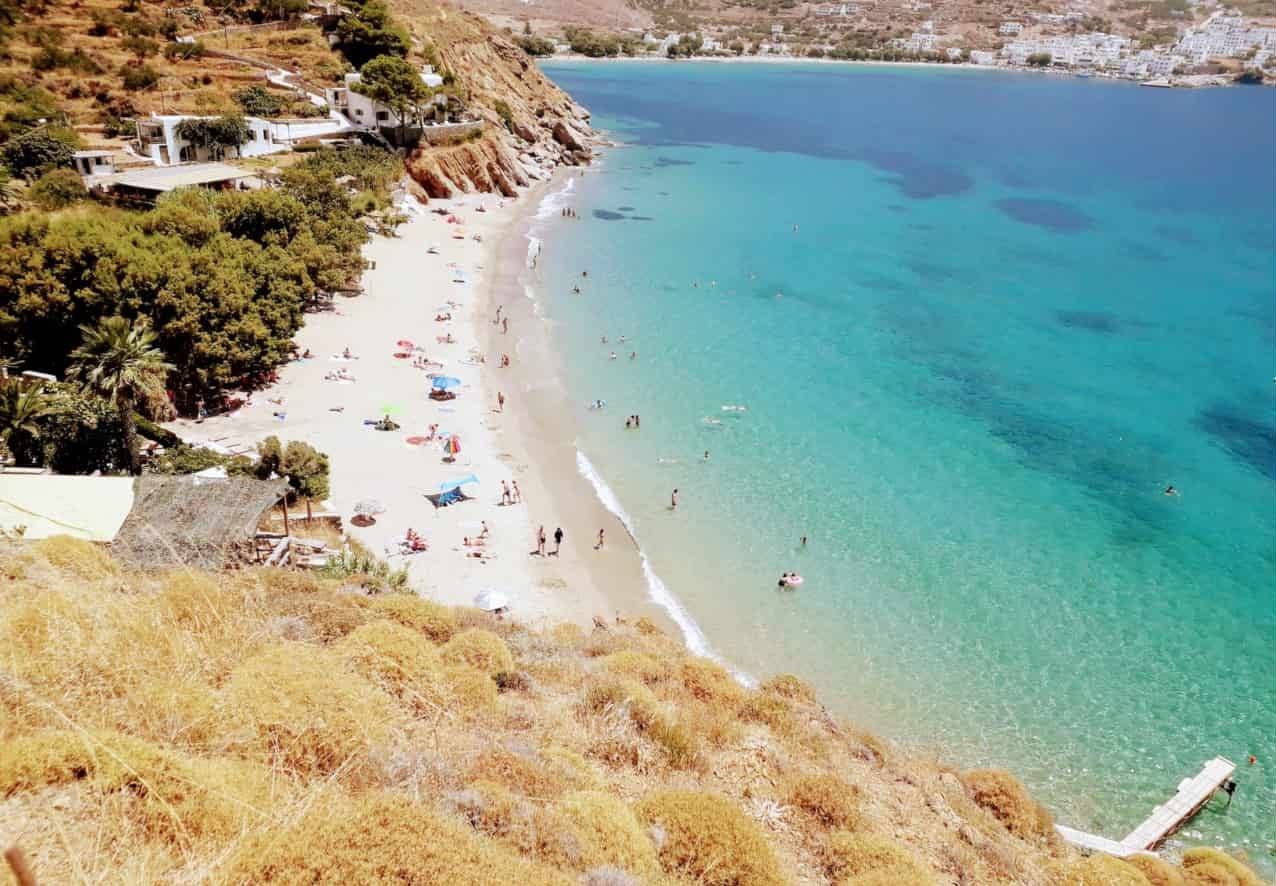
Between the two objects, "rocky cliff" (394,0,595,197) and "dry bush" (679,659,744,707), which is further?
"rocky cliff" (394,0,595,197)

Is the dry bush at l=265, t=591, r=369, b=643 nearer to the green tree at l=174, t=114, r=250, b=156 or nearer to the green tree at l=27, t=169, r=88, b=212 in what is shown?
the green tree at l=27, t=169, r=88, b=212

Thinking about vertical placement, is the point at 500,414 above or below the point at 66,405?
below

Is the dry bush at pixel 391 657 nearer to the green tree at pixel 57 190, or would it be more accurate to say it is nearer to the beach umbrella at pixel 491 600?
the beach umbrella at pixel 491 600

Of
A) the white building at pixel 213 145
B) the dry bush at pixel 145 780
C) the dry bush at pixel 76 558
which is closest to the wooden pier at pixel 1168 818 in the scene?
the dry bush at pixel 145 780

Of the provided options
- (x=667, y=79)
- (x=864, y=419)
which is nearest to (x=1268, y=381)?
(x=864, y=419)

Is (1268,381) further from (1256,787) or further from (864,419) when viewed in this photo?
(1256,787)

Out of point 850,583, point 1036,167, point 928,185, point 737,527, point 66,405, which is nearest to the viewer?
point 66,405

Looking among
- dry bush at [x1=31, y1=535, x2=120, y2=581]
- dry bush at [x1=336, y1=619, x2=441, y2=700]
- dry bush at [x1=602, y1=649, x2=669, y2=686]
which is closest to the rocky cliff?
dry bush at [x1=31, y1=535, x2=120, y2=581]
